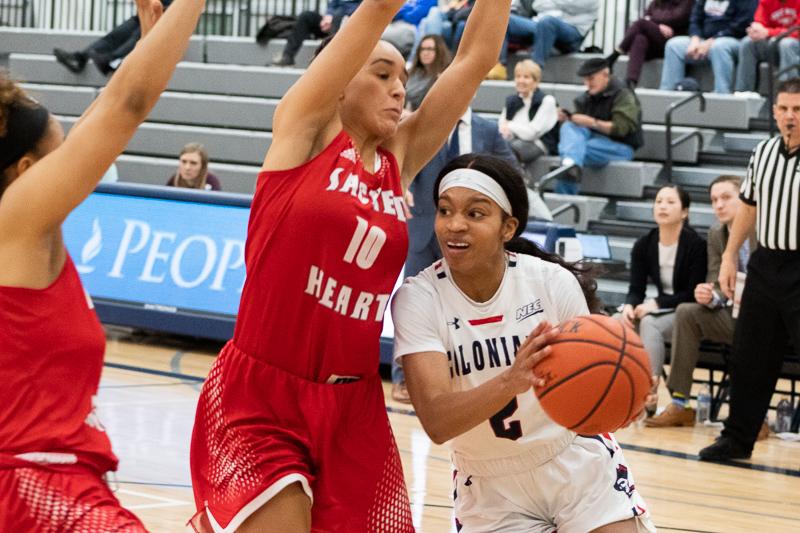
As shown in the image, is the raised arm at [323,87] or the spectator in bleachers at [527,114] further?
the spectator in bleachers at [527,114]

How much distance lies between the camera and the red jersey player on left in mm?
2607

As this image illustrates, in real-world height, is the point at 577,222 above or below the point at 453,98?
below

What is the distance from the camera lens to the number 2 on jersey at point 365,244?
11.0 ft

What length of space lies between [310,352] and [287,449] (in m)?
0.25

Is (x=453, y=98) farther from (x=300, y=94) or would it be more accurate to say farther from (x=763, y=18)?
(x=763, y=18)

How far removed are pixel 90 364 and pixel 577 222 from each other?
32.5 ft

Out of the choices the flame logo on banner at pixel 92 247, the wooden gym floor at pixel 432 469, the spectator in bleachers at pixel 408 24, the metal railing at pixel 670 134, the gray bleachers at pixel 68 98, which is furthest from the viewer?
the gray bleachers at pixel 68 98

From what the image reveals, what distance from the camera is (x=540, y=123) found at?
12.3m

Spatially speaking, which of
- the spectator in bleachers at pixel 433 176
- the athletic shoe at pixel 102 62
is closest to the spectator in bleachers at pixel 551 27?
the athletic shoe at pixel 102 62

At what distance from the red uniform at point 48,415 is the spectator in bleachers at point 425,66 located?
6.95 metres

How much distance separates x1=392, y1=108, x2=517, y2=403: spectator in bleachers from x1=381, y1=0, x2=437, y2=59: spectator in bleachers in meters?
5.48

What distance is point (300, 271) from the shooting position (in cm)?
334

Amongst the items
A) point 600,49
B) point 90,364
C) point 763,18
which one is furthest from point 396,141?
point 600,49

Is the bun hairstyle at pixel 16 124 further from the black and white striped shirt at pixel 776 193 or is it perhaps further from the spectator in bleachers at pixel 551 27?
the spectator in bleachers at pixel 551 27
